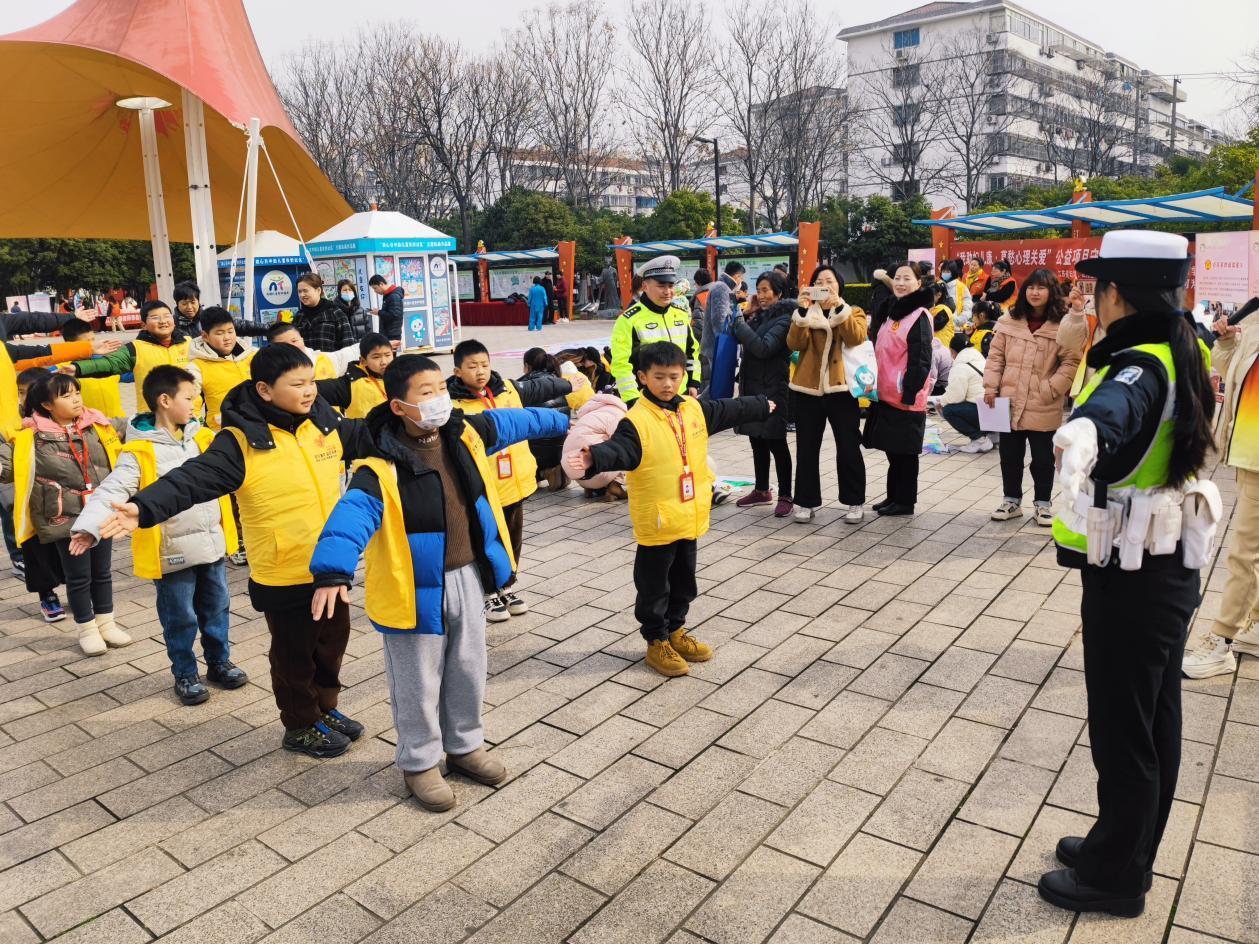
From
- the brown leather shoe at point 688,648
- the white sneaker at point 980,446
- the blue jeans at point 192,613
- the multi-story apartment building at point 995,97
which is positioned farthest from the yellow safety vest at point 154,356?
the multi-story apartment building at point 995,97

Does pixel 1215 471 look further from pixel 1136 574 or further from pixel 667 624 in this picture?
pixel 1136 574

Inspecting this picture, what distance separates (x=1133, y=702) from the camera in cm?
255

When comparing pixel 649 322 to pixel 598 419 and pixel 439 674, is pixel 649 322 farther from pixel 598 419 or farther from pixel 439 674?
pixel 439 674

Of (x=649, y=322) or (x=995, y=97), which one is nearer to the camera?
(x=649, y=322)

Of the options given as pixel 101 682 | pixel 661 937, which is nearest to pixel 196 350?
pixel 101 682

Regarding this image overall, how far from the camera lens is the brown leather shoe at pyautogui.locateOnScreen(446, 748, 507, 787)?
3.52 meters

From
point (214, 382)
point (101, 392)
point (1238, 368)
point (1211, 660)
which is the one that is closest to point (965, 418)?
point (1238, 368)

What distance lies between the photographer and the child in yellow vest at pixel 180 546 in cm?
421

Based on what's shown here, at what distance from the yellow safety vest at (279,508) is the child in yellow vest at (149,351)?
262cm

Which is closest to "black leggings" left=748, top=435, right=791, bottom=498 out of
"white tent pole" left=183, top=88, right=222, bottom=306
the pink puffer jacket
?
the pink puffer jacket

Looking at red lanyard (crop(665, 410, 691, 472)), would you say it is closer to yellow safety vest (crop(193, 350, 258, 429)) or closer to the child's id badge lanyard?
the child's id badge lanyard

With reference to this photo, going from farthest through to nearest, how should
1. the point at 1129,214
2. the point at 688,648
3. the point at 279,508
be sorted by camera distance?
the point at 1129,214
the point at 688,648
the point at 279,508

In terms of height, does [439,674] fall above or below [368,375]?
below

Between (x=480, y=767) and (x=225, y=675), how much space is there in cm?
173
